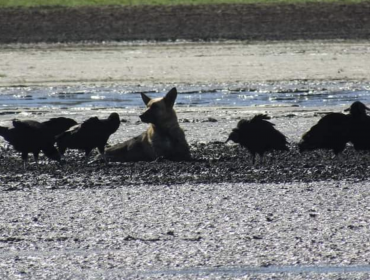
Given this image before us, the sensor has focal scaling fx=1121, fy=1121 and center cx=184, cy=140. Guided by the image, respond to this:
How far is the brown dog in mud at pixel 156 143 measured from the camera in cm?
1234

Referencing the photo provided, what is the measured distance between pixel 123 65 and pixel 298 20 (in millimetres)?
9525

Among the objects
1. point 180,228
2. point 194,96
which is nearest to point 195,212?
point 180,228

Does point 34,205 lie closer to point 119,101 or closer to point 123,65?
point 119,101

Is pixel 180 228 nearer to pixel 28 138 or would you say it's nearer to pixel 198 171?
pixel 198 171

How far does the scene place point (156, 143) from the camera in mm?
12422

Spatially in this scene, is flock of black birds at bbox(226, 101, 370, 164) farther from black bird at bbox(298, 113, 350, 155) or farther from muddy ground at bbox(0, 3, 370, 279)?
muddy ground at bbox(0, 3, 370, 279)

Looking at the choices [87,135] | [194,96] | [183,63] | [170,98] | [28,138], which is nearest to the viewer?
Result: [28,138]

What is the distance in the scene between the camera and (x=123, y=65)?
26.0m

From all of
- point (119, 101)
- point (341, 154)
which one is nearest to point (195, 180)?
point (341, 154)

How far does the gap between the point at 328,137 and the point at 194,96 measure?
28.3 ft

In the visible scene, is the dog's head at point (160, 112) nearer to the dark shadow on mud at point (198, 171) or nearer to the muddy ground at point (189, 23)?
the dark shadow on mud at point (198, 171)

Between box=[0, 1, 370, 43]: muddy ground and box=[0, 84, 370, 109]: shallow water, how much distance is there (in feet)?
30.9

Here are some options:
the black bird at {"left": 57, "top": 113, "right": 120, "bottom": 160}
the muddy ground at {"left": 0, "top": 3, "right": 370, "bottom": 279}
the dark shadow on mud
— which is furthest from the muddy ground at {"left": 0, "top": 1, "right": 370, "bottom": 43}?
the black bird at {"left": 57, "top": 113, "right": 120, "bottom": 160}

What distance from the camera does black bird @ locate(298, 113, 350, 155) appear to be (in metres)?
12.0
